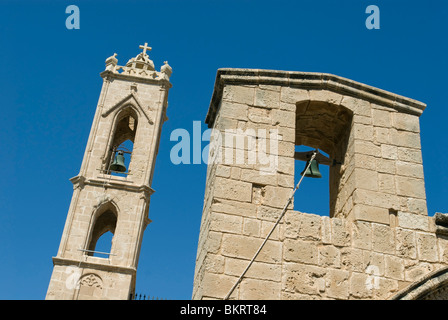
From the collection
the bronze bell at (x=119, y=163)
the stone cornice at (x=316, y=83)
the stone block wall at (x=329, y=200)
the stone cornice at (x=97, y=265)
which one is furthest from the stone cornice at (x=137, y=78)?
the stone cornice at (x=316, y=83)

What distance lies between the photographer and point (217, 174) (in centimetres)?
500

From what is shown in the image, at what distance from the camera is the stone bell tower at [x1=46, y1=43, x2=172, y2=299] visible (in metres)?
20.1

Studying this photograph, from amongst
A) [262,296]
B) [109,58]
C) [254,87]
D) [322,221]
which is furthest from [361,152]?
[109,58]

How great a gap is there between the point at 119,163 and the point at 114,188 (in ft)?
4.01

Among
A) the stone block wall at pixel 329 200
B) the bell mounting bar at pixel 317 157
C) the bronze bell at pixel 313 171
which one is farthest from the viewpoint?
the bell mounting bar at pixel 317 157

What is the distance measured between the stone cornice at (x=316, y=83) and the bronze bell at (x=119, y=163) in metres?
16.3

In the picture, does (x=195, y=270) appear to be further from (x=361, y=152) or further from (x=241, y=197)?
(x=361, y=152)

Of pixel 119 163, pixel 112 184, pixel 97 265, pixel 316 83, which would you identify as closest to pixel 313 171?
pixel 316 83

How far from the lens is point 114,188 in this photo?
73.1ft

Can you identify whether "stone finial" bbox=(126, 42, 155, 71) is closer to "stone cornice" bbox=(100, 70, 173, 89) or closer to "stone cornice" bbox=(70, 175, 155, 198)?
"stone cornice" bbox=(100, 70, 173, 89)

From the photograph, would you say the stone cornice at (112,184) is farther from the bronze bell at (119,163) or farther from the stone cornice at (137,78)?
the stone cornice at (137,78)

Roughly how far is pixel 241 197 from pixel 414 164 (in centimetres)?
180

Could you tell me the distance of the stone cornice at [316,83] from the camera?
223 inches
